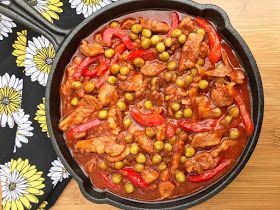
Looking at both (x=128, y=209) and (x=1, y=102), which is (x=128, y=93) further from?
(x=1, y=102)

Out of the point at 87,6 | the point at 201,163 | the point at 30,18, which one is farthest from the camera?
the point at 87,6

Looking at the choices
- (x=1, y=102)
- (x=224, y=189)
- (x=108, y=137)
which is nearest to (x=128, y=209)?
(x=108, y=137)

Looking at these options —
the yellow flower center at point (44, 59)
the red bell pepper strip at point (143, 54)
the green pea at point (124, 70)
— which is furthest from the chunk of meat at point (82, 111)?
the yellow flower center at point (44, 59)

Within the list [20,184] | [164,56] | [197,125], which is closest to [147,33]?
[164,56]

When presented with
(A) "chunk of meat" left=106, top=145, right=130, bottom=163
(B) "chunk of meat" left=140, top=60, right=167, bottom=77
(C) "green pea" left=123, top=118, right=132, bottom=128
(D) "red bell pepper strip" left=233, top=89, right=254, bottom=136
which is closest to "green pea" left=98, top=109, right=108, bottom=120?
(C) "green pea" left=123, top=118, right=132, bottom=128

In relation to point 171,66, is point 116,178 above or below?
below

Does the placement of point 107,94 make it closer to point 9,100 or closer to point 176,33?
point 176,33
